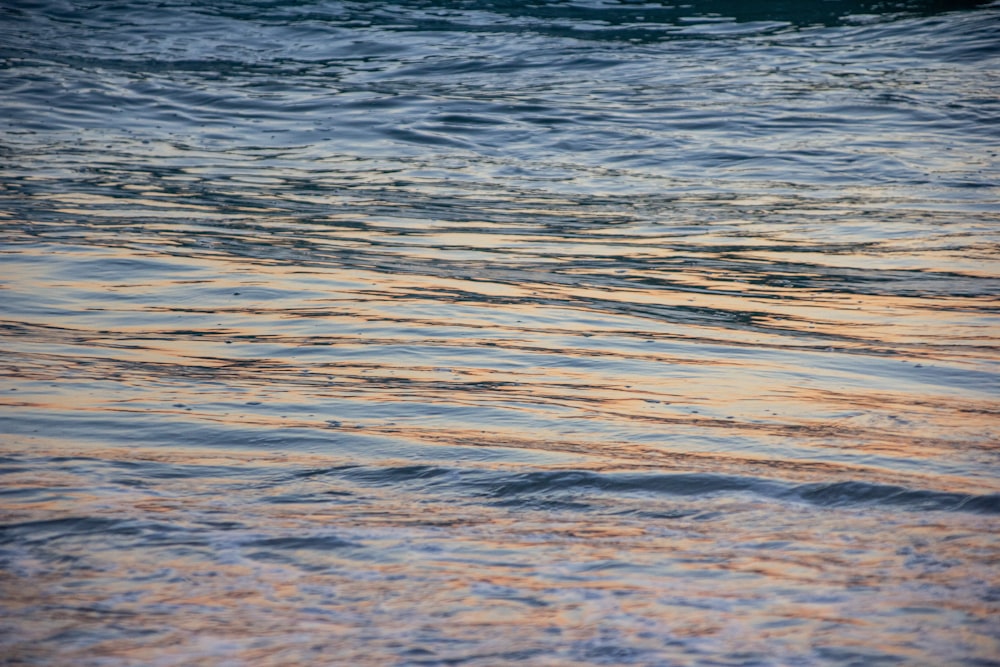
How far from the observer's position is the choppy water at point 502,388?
206cm

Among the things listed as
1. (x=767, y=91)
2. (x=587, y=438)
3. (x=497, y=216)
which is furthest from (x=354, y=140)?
(x=587, y=438)

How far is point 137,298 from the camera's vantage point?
4.64 m

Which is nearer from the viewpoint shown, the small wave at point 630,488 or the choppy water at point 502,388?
the choppy water at point 502,388

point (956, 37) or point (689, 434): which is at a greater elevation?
point (956, 37)

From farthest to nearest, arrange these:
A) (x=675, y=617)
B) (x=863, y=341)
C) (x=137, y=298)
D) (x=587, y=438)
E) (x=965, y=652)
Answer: (x=137, y=298)
(x=863, y=341)
(x=587, y=438)
(x=675, y=617)
(x=965, y=652)

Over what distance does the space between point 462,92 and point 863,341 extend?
742 cm

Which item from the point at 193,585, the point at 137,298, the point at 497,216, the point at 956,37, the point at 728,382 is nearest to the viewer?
the point at 193,585

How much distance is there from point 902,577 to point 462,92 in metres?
9.28

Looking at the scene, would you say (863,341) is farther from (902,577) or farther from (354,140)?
(354,140)

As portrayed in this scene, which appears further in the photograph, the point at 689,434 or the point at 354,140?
the point at 354,140

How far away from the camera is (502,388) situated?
11.7ft

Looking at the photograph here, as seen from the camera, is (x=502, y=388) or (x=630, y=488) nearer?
(x=630, y=488)

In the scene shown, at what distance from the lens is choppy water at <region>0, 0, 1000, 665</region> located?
2.06 m

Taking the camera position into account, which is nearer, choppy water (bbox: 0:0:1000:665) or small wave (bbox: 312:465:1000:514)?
choppy water (bbox: 0:0:1000:665)
